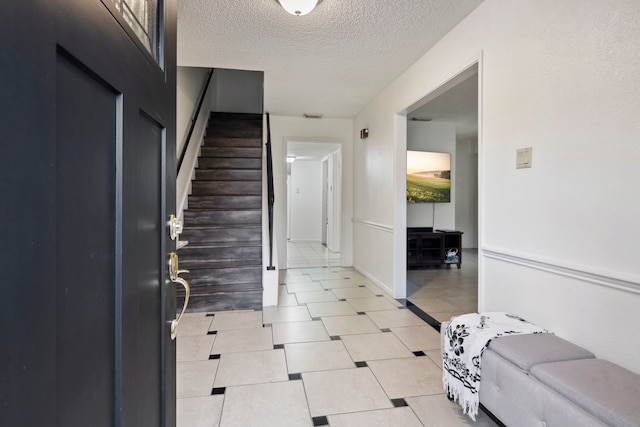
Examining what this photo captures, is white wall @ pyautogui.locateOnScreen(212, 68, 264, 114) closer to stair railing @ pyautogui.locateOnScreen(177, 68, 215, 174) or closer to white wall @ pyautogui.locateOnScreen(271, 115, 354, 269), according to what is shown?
stair railing @ pyautogui.locateOnScreen(177, 68, 215, 174)

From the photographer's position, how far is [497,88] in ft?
7.06

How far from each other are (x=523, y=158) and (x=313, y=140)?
4017 millimetres

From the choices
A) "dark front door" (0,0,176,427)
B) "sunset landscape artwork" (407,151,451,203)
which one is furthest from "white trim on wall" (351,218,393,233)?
"dark front door" (0,0,176,427)

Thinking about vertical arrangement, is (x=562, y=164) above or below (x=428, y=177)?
below

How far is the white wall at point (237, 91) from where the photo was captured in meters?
6.78

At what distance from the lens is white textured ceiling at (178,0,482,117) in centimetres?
239

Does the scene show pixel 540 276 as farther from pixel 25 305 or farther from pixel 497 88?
pixel 25 305

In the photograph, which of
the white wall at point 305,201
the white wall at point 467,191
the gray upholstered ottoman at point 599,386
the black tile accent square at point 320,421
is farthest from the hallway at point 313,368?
the white wall at point 305,201

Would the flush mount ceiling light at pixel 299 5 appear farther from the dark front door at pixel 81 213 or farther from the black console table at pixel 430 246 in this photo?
the black console table at pixel 430 246

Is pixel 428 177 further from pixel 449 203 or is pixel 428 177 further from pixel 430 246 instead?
pixel 430 246

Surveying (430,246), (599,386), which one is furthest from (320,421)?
(430,246)

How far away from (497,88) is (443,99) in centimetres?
241

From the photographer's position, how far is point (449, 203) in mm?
5984

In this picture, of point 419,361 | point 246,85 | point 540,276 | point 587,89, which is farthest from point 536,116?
point 246,85
